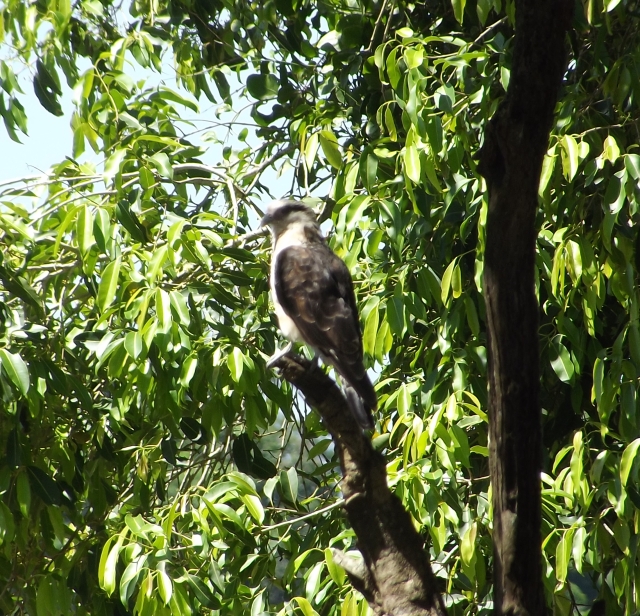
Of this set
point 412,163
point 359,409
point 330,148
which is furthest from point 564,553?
point 330,148

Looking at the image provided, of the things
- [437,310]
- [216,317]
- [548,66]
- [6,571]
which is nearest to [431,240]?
[437,310]

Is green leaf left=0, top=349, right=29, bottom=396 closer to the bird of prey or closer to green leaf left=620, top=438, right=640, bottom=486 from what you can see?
the bird of prey

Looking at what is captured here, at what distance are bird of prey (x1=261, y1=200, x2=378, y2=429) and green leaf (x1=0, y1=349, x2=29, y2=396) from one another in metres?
1.08

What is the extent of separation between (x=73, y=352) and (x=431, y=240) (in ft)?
5.42

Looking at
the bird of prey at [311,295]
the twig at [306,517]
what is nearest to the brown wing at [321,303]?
the bird of prey at [311,295]

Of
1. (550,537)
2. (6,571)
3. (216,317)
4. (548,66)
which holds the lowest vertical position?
(550,537)

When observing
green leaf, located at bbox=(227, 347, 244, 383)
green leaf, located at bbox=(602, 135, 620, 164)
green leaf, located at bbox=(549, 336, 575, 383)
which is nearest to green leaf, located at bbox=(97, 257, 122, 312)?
green leaf, located at bbox=(227, 347, 244, 383)

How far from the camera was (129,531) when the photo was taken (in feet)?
10.6

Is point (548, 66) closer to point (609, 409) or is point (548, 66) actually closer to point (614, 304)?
point (609, 409)

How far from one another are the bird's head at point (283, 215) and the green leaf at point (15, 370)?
150 cm

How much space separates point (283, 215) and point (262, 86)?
0.63 m

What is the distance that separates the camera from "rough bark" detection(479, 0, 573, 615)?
6.18 ft

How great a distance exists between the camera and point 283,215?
4.16 metres

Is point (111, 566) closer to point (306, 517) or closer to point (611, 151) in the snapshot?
point (306, 517)
